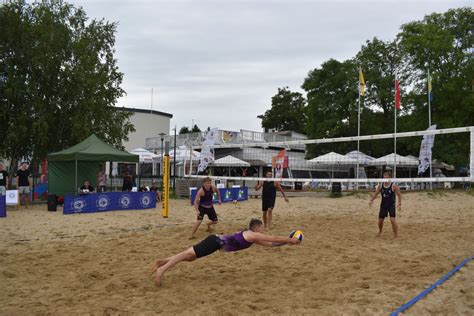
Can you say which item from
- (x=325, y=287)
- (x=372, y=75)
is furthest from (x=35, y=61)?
(x=372, y=75)

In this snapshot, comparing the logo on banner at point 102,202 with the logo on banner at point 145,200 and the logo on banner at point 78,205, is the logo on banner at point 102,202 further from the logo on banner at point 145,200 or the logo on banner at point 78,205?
the logo on banner at point 145,200

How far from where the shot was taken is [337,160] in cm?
1521

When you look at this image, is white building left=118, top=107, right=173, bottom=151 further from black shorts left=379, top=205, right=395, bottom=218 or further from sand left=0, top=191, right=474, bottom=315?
black shorts left=379, top=205, right=395, bottom=218

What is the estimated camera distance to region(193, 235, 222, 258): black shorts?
4957mm

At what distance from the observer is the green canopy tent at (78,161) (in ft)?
44.3

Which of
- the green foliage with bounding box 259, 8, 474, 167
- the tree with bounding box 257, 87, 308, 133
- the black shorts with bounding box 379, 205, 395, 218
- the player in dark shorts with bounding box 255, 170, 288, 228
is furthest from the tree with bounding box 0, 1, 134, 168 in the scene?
the tree with bounding box 257, 87, 308, 133

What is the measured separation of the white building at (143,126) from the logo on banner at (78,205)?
24258 millimetres

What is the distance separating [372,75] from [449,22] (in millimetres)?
5775

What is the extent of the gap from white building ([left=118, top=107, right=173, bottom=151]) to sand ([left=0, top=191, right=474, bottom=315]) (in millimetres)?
26397

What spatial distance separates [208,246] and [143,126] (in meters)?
33.1

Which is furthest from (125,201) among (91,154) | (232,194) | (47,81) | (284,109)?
(284,109)

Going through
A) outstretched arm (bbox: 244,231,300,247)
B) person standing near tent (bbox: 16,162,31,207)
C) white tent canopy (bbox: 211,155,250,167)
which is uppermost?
white tent canopy (bbox: 211,155,250,167)

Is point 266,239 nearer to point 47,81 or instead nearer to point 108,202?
point 108,202

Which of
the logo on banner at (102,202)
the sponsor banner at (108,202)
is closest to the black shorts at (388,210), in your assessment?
the sponsor banner at (108,202)
